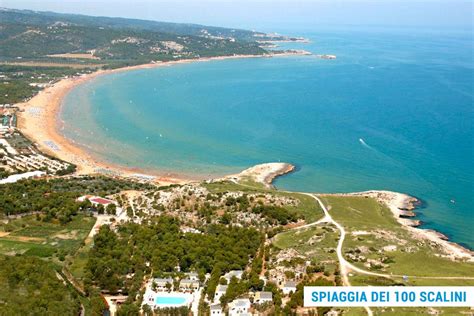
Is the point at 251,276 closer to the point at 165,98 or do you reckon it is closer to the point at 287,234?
the point at 287,234

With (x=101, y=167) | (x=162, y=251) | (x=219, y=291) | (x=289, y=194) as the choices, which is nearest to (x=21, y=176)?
(x=101, y=167)

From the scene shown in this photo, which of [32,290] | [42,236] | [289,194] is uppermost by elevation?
[289,194]

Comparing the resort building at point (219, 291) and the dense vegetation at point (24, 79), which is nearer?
the resort building at point (219, 291)

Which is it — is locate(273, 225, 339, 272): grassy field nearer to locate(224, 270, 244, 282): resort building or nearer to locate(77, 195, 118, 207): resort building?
locate(224, 270, 244, 282): resort building

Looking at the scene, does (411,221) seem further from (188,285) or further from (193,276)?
(188,285)

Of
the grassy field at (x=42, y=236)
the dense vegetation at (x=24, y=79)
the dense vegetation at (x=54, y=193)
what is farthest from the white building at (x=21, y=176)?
the dense vegetation at (x=24, y=79)

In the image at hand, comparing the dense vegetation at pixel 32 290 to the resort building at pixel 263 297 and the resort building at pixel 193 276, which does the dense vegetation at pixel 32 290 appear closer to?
the resort building at pixel 193 276
